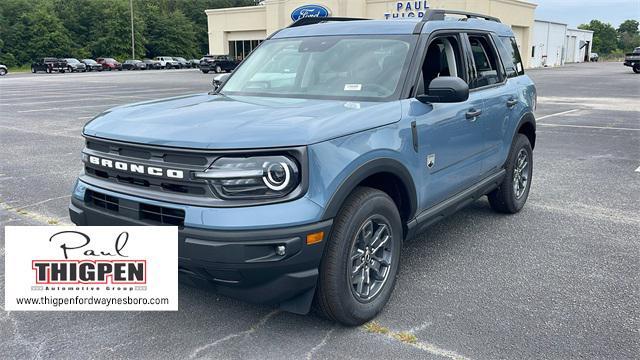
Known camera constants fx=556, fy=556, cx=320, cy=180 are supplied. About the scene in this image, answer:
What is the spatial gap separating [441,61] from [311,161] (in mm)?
2021

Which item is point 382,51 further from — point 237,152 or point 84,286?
point 84,286

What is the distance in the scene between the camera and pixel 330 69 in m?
4.24

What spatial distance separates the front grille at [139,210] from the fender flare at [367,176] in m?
0.81

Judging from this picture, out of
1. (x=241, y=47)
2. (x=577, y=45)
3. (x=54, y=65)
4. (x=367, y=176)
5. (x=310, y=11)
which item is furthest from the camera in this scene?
(x=577, y=45)

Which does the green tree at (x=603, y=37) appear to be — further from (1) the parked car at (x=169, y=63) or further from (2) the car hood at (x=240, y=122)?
(2) the car hood at (x=240, y=122)

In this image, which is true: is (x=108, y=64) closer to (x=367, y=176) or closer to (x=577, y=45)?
(x=577, y=45)

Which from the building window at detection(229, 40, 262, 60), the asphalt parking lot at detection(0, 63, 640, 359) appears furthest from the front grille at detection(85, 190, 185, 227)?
the building window at detection(229, 40, 262, 60)

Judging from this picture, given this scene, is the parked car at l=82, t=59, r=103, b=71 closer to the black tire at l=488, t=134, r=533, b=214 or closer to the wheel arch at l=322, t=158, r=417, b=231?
the black tire at l=488, t=134, r=533, b=214

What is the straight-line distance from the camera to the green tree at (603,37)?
11688 cm

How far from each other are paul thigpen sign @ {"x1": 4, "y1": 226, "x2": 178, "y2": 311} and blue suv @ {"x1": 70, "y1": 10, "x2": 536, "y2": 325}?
0.42 ft

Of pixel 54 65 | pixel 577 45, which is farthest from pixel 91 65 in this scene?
pixel 577 45

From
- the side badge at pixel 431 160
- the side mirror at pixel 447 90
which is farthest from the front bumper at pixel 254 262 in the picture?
the side mirror at pixel 447 90

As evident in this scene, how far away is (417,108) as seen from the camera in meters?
3.85

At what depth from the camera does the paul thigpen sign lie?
312 centimetres
